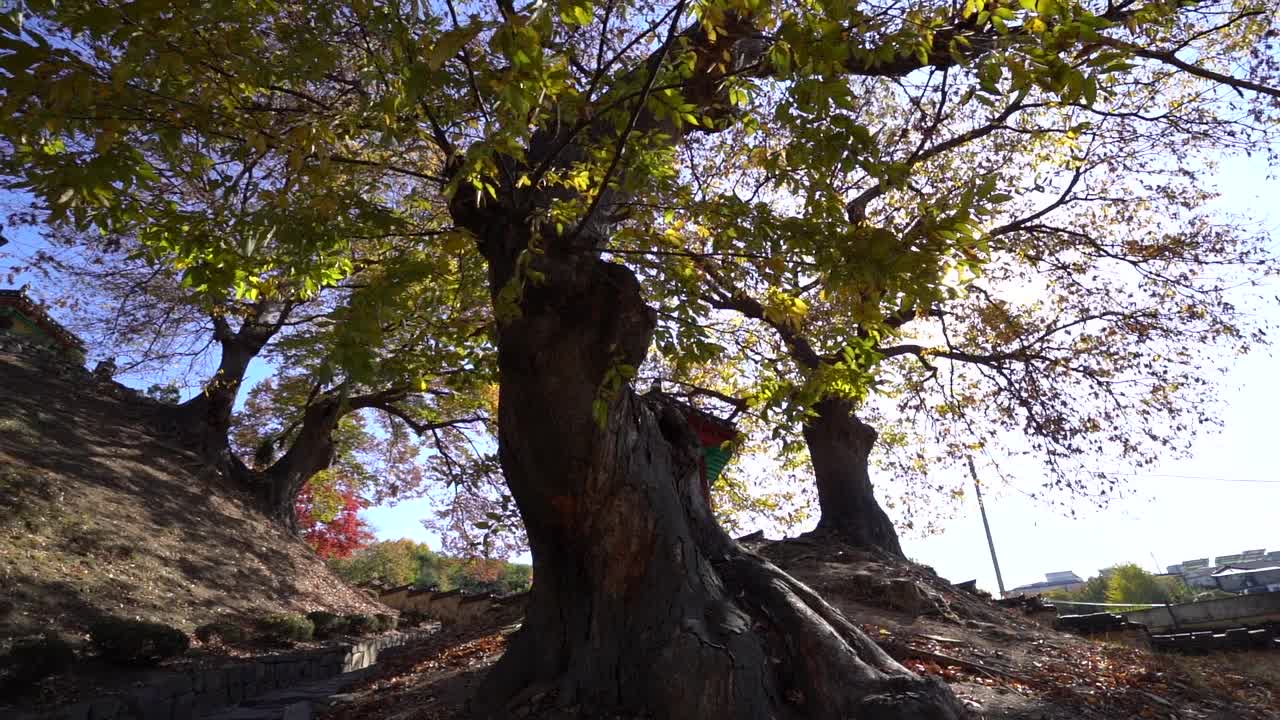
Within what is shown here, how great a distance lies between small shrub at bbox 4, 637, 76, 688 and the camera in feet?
16.8

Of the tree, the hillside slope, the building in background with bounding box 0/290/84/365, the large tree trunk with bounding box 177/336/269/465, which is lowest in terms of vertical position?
the tree

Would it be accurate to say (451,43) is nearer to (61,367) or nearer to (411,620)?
(411,620)

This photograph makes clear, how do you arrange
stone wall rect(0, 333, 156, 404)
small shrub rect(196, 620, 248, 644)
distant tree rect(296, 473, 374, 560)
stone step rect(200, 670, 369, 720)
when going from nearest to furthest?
1. stone step rect(200, 670, 369, 720)
2. small shrub rect(196, 620, 248, 644)
3. stone wall rect(0, 333, 156, 404)
4. distant tree rect(296, 473, 374, 560)

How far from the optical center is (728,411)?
10.3m

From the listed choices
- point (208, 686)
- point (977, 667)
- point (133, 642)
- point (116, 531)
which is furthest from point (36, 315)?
point (977, 667)

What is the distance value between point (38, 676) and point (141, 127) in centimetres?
442

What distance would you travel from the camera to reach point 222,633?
810cm

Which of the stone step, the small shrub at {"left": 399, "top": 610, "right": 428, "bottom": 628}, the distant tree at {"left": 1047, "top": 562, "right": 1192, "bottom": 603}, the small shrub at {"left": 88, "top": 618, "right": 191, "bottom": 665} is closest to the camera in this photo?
the stone step

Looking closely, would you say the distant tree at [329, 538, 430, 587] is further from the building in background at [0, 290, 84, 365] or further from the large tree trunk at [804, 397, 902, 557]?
the large tree trunk at [804, 397, 902, 557]

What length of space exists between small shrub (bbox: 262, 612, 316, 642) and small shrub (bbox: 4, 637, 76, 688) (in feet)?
10.2

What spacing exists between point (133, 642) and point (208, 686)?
2.62 feet

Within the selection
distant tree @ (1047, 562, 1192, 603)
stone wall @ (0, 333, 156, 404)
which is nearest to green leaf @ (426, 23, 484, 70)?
stone wall @ (0, 333, 156, 404)

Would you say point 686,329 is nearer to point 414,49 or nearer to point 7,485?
point 414,49

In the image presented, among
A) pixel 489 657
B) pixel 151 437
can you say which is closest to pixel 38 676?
pixel 489 657
